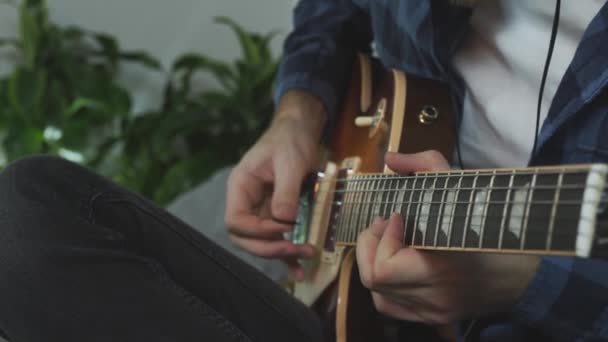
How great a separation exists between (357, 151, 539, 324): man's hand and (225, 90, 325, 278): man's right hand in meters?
0.27

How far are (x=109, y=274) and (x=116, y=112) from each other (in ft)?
4.62

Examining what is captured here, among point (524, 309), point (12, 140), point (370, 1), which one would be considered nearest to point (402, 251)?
point (524, 309)

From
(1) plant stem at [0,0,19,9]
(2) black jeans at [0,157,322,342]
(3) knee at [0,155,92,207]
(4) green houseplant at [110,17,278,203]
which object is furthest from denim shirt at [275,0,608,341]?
(1) plant stem at [0,0,19,9]

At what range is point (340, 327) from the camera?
2.49 feet

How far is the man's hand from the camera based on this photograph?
1.90 feet

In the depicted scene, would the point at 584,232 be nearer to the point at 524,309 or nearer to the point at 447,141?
the point at 524,309

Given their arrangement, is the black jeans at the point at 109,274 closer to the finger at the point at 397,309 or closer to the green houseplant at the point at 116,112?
the finger at the point at 397,309

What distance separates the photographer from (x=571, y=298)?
581 millimetres

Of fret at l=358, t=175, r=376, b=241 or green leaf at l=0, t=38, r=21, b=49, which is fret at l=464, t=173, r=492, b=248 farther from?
green leaf at l=0, t=38, r=21, b=49

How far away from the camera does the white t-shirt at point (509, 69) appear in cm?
69

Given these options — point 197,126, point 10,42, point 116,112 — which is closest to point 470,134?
point 197,126

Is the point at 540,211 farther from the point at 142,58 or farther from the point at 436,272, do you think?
the point at 142,58

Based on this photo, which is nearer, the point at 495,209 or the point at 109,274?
the point at 495,209

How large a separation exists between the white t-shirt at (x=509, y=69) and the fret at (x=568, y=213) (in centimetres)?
31
